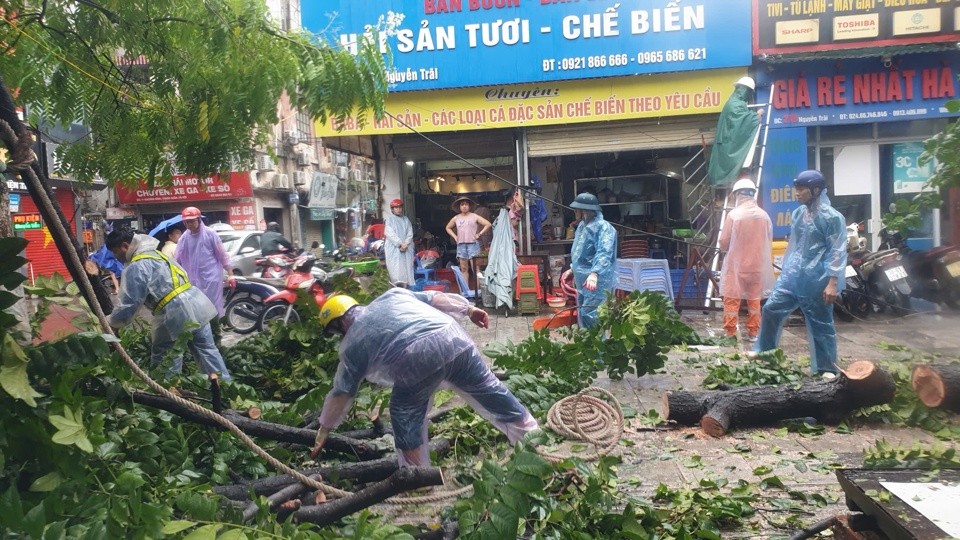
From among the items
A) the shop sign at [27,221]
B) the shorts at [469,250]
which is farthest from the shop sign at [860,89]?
the shop sign at [27,221]

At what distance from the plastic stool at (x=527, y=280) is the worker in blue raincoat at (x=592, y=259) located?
271cm

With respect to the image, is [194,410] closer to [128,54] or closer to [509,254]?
[128,54]

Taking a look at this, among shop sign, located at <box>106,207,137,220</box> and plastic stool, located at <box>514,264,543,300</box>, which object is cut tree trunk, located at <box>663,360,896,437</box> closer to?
plastic stool, located at <box>514,264,543,300</box>

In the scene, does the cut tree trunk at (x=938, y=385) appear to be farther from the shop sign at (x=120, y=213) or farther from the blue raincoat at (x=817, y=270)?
the shop sign at (x=120, y=213)

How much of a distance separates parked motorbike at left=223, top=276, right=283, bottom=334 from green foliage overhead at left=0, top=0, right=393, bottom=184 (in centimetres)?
494

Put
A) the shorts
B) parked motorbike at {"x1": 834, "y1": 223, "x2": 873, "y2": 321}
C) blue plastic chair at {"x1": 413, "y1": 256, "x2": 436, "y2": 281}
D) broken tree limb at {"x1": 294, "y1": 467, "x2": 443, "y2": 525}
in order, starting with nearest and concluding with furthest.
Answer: broken tree limb at {"x1": 294, "y1": 467, "x2": 443, "y2": 525} → parked motorbike at {"x1": 834, "y1": 223, "x2": 873, "y2": 321} → the shorts → blue plastic chair at {"x1": 413, "y1": 256, "x2": 436, "y2": 281}

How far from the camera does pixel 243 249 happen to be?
14531 mm

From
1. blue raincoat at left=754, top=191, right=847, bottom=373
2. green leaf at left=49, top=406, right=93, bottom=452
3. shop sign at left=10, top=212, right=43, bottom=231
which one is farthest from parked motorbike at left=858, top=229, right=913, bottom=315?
shop sign at left=10, top=212, right=43, bottom=231

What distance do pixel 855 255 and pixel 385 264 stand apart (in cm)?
738

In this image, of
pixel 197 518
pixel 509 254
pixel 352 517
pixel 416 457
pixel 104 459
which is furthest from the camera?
pixel 509 254

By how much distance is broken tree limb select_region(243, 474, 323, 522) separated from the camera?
2875 millimetres

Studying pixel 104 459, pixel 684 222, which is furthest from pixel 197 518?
pixel 684 222

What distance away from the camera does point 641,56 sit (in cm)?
1157

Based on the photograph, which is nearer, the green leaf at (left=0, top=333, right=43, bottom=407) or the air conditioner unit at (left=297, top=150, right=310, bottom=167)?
the green leaf at (left=0, top=333, right=43, bottom=407)
